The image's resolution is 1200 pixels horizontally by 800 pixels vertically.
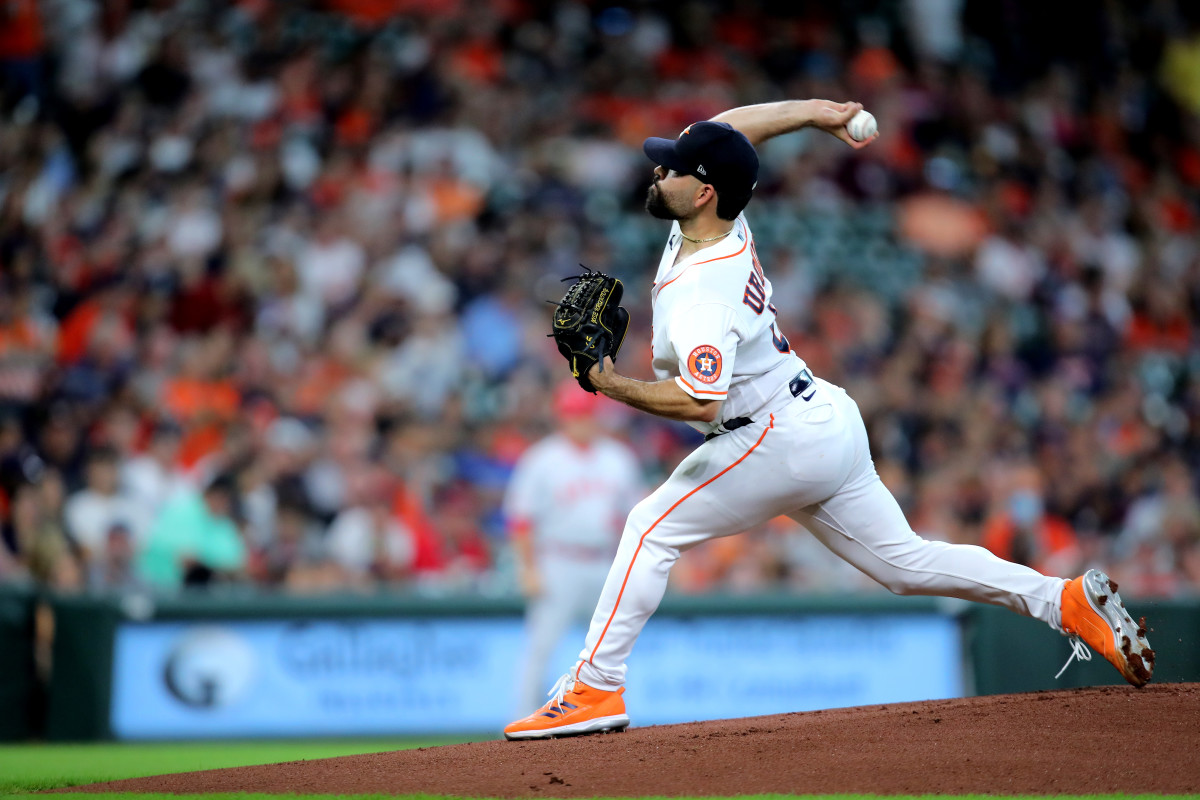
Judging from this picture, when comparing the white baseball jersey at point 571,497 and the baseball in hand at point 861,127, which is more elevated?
the baseball in hand at point 861,127

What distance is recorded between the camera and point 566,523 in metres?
7.95

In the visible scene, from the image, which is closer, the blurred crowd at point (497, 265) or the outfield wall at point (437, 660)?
the outfield wall at point (437, 660)

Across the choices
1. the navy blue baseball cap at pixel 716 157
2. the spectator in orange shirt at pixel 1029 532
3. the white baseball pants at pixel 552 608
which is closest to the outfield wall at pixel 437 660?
the white baseball pants at pixel 552 608

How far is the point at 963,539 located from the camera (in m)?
9.94

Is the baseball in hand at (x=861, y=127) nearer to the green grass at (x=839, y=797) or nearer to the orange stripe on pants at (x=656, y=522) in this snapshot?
the orange stripe on pants at (x=656, y=522)

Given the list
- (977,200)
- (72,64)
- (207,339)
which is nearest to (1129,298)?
(977,200)

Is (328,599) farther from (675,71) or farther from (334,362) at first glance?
(675,71)

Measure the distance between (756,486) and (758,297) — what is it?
613 mm

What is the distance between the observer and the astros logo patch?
4160mm

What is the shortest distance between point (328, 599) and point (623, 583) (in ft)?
14.2

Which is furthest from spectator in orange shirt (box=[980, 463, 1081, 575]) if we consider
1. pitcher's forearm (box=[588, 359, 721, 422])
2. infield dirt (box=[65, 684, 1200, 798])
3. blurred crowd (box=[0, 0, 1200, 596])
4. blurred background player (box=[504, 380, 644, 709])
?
pitcher's forearm (box=[588, 359, 721, 422])

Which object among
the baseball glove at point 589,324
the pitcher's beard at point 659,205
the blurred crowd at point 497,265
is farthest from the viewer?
the blurred crowd at point 497,265

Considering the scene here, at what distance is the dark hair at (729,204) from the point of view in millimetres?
4457

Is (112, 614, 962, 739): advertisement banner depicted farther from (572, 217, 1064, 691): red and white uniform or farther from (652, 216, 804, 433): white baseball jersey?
(652, 216, 804, 433): white baseball jersey
